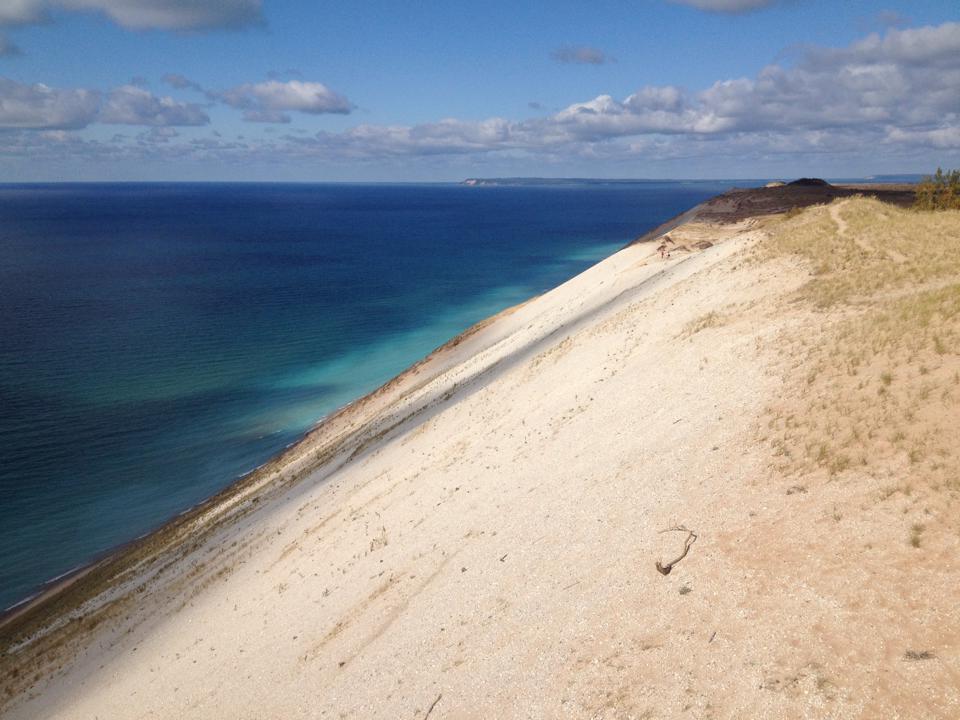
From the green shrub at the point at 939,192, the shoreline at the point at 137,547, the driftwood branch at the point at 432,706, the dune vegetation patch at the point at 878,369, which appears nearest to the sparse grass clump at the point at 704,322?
the dune vegetation patch at the point at 878,369

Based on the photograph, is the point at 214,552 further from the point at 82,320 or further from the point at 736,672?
the point at 82,320

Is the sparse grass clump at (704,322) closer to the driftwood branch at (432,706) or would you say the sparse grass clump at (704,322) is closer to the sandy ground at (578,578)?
the sandy ground at (578,578)

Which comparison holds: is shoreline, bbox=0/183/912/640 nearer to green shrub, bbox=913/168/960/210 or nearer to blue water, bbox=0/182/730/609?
blue water, bbox=0/182/730/609

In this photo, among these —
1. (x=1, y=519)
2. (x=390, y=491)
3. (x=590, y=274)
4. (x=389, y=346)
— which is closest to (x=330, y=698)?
(x=390, y=491)

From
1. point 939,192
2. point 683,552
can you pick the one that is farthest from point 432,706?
point 939,192

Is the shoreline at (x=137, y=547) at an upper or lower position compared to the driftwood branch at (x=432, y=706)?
lower

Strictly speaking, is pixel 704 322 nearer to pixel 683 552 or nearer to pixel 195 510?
pixel 683 552
